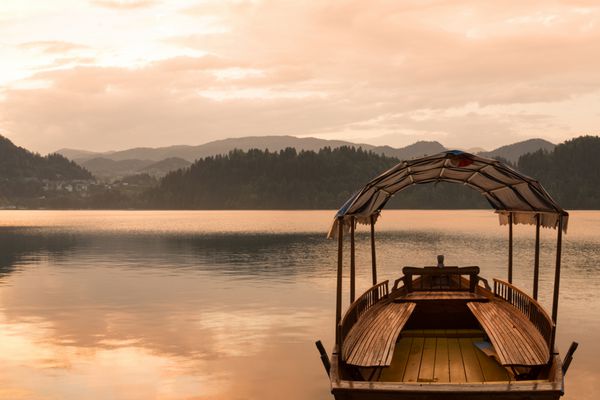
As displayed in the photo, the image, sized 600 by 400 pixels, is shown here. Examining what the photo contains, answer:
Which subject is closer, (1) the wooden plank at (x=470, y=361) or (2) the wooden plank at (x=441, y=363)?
(2) the wooden plank at (x=441, y=363)

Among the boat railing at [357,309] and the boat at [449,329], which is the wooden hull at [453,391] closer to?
the boat at [449,329]

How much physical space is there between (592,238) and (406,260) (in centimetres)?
5240

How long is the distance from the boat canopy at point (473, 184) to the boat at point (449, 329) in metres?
0.05

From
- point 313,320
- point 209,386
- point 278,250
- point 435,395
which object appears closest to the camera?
point 435,395

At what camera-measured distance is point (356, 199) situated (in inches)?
782

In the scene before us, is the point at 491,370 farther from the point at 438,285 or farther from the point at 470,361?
the point at 438,285

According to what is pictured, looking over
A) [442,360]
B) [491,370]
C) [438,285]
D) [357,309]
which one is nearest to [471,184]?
[438,285]

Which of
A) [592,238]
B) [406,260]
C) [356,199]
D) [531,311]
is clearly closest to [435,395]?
[356,199]

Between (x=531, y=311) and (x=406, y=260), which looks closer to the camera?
(x=531, y=311)

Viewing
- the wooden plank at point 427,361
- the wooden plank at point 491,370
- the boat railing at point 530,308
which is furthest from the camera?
the boat railing at point 530,308

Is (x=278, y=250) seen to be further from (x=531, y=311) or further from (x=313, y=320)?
(x=531, y=311)

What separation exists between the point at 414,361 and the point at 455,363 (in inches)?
40.4

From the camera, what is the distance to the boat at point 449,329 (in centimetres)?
1524

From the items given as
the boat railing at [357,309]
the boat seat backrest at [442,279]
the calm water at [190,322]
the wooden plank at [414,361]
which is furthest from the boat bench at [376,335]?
the calm water at [190,322]
